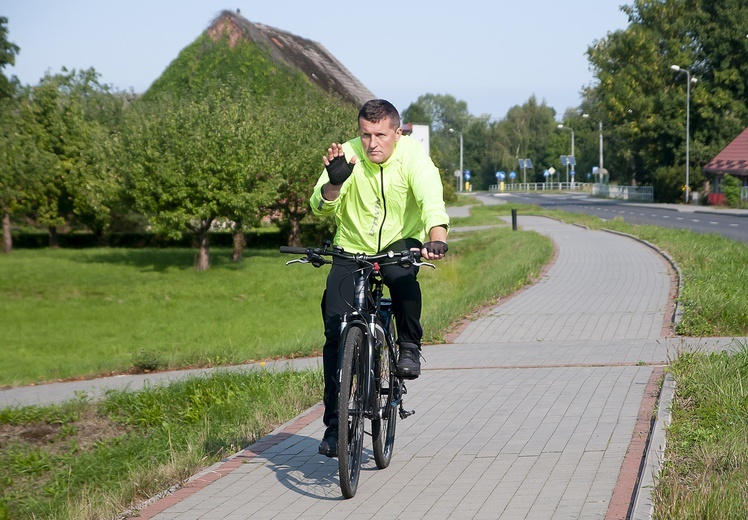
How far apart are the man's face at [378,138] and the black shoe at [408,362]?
1.09 metres

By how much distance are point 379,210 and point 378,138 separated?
0.42 meters

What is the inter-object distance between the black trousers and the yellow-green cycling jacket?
11 centimetres

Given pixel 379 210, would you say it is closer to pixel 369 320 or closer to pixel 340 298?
pixel 340 298

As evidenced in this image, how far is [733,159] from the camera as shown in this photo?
59906 mm

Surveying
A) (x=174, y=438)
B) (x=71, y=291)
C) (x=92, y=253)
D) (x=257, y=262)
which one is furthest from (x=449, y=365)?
(x=92, y=253)

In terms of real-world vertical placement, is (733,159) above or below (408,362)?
below

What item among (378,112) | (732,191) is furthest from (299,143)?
(378,112)

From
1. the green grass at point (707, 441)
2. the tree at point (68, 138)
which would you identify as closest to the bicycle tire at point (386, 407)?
the green grass at point (707, 441)

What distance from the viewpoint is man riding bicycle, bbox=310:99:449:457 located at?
5520 mm

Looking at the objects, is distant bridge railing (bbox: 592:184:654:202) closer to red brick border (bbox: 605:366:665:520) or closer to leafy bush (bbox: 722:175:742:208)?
leafy bush (bbox: 722:175:742:208)

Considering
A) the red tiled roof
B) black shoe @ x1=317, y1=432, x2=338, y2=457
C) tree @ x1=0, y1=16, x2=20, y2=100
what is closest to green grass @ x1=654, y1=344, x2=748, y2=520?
black shoe @ x1=317, y1=432, x2=338, y2=457

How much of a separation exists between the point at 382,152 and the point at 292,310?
2039 cm

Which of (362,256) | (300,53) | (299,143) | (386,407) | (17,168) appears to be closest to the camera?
(362,256)

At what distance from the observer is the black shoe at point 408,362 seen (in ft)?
19.2
